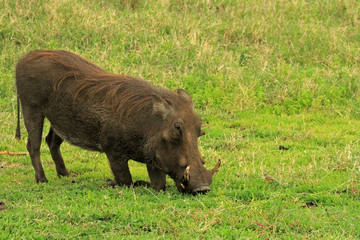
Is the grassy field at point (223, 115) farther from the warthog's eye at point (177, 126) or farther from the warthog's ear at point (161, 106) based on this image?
the warthog's ear at point (161, 106)

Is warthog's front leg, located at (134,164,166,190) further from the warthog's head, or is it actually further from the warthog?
the warthog's head

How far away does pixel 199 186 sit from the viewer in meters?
4.93

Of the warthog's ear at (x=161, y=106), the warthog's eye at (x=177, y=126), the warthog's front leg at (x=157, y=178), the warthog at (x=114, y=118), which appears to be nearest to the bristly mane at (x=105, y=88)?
the warthog at (x=114, y=118)

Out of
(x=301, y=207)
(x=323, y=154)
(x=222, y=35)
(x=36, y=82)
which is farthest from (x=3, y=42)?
(x=301, y=207)

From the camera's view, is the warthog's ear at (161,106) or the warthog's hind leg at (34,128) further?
the warthog's hind leg at (34,128)

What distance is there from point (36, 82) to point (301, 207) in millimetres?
2810

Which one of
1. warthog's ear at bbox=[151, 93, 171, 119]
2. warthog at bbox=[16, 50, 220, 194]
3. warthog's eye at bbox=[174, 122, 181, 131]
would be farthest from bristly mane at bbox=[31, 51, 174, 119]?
warthog's eye at bbox=[174, 122, 181, 131]

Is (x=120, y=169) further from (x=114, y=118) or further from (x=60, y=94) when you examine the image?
(x=60, y=94)

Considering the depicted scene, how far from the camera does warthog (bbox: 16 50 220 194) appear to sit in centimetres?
512

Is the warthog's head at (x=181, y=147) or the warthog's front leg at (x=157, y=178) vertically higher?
the warthog's head at (x=181, y=147)

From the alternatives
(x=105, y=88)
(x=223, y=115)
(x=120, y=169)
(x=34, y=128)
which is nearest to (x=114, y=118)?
(x=105, y=88)

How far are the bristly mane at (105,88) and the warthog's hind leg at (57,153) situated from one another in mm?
772

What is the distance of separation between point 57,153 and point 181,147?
1734 mm

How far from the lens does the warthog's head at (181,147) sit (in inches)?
195
